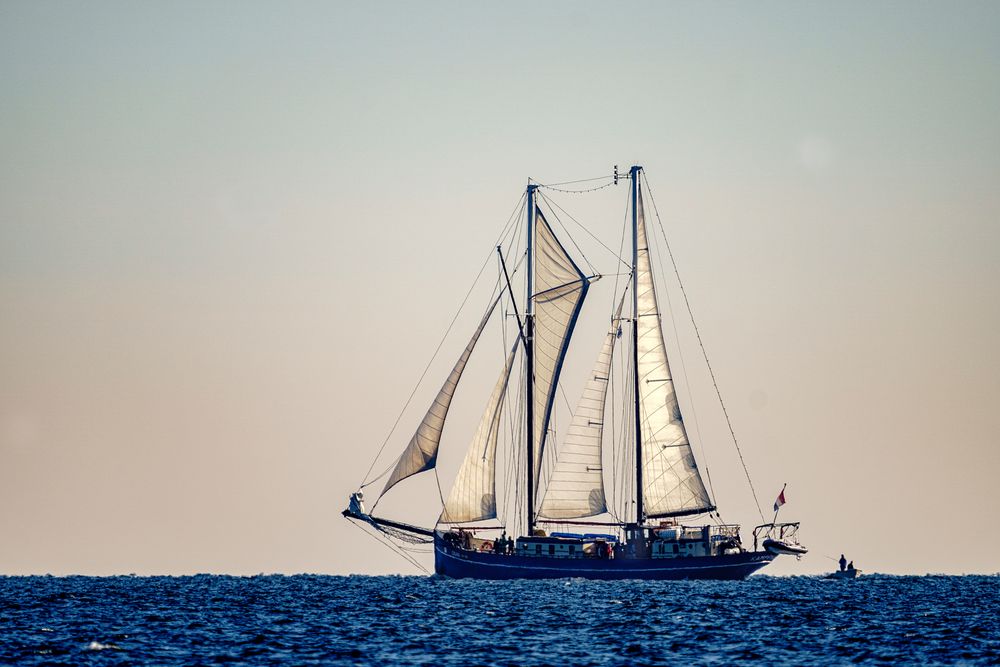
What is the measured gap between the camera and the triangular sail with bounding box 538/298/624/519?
106 meters

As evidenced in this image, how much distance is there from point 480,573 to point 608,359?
754 inches

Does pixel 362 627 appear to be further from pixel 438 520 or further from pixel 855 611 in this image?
pixel 438 520

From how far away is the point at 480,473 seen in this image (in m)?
105

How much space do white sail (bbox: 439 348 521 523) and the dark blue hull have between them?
188 inches

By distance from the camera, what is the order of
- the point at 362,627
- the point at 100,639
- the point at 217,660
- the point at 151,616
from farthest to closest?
1. the point at 151,616
2. the point at 362,627
3. the point at 100,639
4. the point at 217,660

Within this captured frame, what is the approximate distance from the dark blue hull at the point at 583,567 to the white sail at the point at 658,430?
4.05m

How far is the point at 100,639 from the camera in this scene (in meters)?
62.4

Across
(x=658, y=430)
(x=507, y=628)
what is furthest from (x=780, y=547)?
(x=507, y=628)

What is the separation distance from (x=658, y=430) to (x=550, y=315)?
39.9 feet

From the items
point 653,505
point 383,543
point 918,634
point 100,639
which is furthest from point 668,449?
point 100,639

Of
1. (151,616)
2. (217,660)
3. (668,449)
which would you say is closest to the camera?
(217,660)

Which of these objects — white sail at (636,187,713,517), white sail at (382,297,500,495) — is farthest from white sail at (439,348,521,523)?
white sail at (636,187,713,517)

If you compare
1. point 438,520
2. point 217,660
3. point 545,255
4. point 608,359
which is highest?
point 545,255

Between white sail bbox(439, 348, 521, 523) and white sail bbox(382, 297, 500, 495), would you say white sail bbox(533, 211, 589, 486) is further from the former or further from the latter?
white sail bbox(382, 297, 500, 495)
